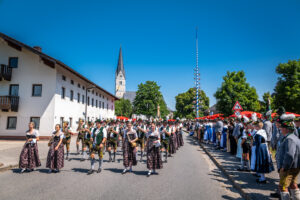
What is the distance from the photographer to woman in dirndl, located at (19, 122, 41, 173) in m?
7.93

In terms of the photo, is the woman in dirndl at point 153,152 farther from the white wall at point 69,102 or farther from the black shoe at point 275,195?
the white wall at point 69,102

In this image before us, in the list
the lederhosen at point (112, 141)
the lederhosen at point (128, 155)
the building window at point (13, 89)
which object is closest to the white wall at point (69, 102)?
the building window at point (13, 89)

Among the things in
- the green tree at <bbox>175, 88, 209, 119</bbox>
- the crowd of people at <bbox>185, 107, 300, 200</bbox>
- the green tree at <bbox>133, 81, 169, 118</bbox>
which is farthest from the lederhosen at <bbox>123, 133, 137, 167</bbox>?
the green tree at <bbox>175, 88, 209, 119</bbox>

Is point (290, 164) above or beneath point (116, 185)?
above

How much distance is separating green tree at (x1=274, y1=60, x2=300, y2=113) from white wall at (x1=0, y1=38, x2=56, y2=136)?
35.7 metres

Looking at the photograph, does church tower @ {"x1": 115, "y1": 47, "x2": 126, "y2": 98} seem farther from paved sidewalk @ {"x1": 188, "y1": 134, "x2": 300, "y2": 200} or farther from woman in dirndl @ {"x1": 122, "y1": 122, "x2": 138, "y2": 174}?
paved sidewalk @ {"x1": 188, "y1": 134, "x2": 300, "y2": 200}

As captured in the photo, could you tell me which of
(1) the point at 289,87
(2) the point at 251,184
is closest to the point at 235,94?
(1) the point at 289,87

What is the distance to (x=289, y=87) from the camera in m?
35.0

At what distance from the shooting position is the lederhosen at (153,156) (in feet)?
25.3

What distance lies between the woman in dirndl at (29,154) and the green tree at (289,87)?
3777cm

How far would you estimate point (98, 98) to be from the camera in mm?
38031

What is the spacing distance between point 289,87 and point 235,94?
857 cm

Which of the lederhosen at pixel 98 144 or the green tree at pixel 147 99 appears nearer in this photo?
the lederhosen at pixel 98 144

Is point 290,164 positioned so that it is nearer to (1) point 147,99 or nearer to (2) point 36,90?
(2) point 36,90
